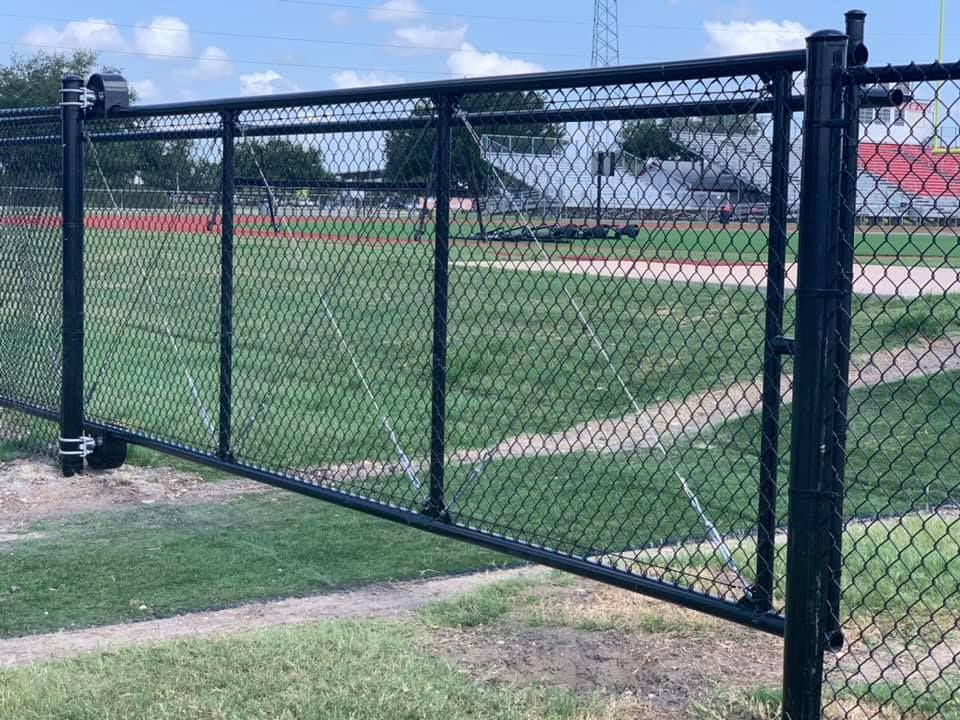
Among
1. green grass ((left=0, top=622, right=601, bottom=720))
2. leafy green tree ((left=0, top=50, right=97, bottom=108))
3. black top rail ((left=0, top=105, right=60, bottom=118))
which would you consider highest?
leafy green tree ((left=0, top=50, right=97, bottom=108))

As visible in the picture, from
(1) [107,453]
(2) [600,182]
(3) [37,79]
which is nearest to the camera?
→ (2) [600,182]

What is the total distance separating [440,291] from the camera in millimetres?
5215

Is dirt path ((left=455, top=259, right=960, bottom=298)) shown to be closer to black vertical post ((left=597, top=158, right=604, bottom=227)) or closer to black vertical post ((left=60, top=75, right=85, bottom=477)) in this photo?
black vertical post ((left=597, top=158, right=604, bottom=227))

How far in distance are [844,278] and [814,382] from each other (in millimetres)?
335

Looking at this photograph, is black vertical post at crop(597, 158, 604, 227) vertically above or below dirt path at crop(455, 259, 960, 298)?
A: above

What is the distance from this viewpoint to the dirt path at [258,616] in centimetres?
482

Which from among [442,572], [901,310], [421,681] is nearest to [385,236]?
[442,572]

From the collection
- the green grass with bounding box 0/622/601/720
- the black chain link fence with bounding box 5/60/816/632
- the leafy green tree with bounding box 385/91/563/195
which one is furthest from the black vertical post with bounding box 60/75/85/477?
the green grass with bounding box 0/622/601/720

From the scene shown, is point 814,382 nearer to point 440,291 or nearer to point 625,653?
point 625,653

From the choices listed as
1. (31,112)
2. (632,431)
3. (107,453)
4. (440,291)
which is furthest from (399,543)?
(31,112)

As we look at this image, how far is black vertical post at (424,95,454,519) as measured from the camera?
16.9 ft

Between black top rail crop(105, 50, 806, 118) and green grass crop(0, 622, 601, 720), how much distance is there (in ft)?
7.16

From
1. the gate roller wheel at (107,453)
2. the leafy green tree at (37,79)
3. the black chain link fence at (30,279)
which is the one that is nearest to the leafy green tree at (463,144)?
the gate roller wheel at (107,453)

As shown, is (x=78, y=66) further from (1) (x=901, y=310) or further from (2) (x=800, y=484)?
(2) (x=800, y=484)
